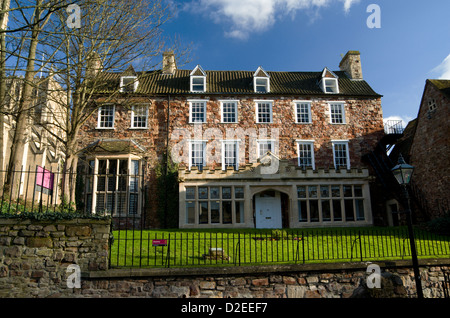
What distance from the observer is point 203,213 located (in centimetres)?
2017

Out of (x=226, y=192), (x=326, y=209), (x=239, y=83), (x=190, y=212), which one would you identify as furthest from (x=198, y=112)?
(x=326, y=209)

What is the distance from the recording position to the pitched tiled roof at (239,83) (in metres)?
24.1

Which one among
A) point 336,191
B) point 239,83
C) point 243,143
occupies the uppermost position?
point 239,83

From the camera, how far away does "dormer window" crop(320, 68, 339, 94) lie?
24906 mm

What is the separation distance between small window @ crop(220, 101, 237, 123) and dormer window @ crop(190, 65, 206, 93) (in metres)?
1.96

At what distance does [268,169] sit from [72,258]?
1329 cm

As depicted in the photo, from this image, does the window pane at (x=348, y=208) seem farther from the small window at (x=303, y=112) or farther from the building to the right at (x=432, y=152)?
the small window at (x=303, y=112)

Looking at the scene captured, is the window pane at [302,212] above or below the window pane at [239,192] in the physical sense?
below

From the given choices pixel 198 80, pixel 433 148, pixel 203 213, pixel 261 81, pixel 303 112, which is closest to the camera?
pixel 433 148

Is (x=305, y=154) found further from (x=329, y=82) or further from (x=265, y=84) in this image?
(x=329, y=82)

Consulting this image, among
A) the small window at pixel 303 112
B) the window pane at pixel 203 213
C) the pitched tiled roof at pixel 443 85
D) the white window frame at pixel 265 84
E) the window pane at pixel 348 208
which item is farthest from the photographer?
the white window frame at pixel 265 84

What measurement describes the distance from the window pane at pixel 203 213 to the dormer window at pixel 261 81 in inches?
377

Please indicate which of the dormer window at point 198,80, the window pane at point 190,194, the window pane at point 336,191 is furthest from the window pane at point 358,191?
the dormer window at point 198,80

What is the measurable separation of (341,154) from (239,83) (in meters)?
9.00
